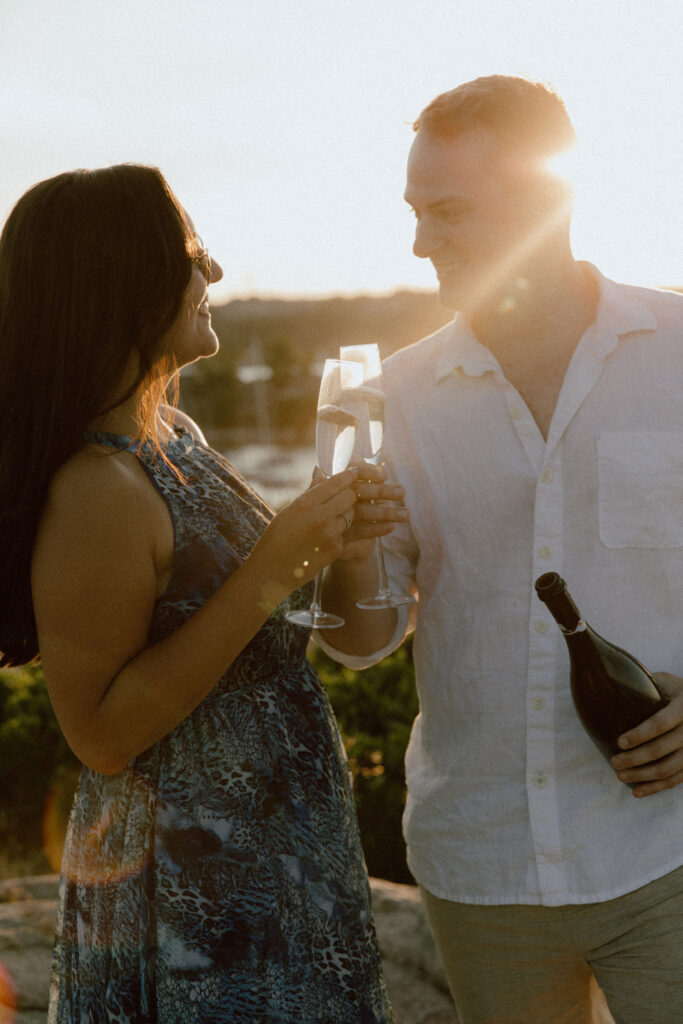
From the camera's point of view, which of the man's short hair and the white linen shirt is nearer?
the white linen shirt

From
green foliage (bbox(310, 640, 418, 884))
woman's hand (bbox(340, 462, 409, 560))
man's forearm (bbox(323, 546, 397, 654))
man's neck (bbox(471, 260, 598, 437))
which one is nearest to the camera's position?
woman's hand (bbox(340, 462, 409, 560))

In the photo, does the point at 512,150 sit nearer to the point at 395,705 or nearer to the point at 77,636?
the point at 77,636

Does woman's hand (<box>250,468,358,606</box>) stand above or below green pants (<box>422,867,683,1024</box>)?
above

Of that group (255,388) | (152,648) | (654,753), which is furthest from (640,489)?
(255,388)

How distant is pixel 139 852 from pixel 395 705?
9.68 ft

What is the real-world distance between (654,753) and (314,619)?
79 centimetres

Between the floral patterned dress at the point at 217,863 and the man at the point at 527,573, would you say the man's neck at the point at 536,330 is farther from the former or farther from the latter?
the floral patterned dress at the point at 217,863

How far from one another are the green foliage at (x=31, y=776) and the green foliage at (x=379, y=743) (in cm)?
164

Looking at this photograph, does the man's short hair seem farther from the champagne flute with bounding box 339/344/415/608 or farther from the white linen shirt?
the champagne flute with bounding box 339/344/415/608

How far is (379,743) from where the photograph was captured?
15.2ft

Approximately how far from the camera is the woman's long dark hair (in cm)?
199

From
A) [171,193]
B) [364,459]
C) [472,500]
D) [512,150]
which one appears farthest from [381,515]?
[512,150]

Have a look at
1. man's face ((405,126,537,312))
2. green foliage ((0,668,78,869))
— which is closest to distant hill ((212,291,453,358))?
green foliage ((0,668,78,869))

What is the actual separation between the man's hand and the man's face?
3.72 ft
